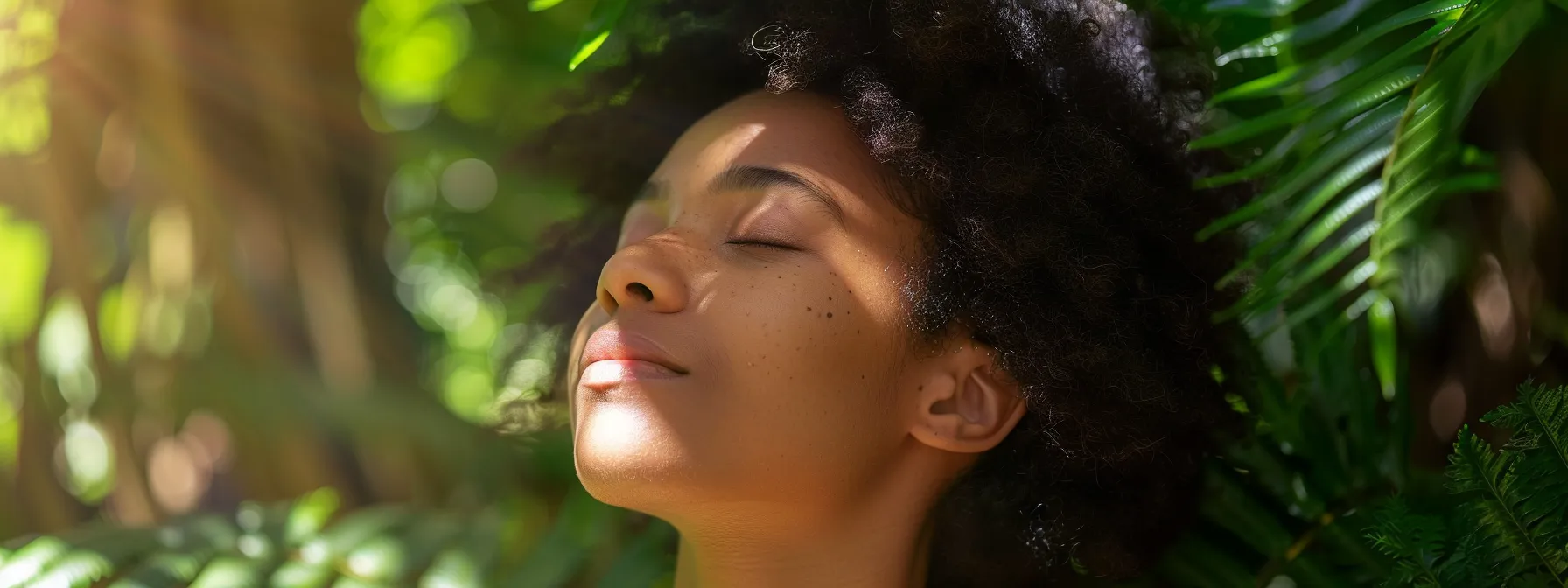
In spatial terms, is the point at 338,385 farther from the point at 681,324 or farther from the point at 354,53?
the point at 681,324

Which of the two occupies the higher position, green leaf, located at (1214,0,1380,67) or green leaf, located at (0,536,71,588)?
green leaf, located at (1214,0,1380,67)

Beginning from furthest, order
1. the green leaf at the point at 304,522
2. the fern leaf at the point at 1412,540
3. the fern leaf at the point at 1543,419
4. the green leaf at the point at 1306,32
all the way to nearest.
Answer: the green leaf at the point at 304,522 → the green leaf at the point at 1306,32 → the fern leaf at the point at 1412,540 → the fern leaf at the point at 1543,419

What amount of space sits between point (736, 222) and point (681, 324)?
128mm

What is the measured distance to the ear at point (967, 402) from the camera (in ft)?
4.38

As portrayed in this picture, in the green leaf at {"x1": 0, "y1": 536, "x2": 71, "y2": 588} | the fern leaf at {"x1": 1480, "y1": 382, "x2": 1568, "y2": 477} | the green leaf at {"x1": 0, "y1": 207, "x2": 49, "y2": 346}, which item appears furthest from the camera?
the green leaf at {"x1": 0, "y1": 207, "x2": 49, "y2": 346}

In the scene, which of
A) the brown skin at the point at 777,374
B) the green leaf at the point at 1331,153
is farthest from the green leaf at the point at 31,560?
the green leaf at the point at 1331,153

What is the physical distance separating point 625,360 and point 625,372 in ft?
0.05

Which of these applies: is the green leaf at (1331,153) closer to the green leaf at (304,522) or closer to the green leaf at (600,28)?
the green leaf at (600,28)

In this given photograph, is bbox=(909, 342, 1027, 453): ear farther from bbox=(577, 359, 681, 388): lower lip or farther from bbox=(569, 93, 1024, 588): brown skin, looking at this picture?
bbox=(577, 359, 681, 388): lower lip

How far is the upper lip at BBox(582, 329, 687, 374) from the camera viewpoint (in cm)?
123

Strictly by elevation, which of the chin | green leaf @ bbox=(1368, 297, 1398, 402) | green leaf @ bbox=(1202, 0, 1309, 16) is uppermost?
green leaf @ bbox=(1202, 0, 1309, 16)

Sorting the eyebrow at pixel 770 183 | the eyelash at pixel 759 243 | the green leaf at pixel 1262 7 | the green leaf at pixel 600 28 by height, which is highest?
the green leaf at pixel 600 28

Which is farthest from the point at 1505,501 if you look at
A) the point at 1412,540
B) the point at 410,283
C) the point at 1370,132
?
the point at 410,283

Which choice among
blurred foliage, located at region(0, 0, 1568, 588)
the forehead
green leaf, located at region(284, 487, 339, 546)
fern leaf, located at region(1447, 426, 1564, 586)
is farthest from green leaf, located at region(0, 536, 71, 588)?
fern leaf, located at region(1447, 426, 1564, 586)
